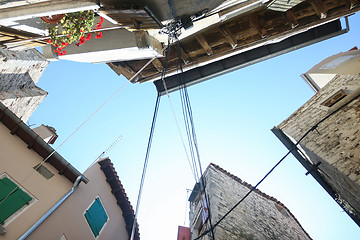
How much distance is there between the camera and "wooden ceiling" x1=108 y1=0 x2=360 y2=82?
646 centimetres

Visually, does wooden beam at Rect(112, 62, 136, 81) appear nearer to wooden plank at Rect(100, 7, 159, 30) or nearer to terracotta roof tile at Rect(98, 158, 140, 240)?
wooden plank at Rect(100, 7, 159, 30)

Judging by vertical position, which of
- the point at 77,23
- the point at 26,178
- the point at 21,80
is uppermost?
the point at 21,80

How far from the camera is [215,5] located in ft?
14.9

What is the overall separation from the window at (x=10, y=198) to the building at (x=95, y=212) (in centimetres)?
74

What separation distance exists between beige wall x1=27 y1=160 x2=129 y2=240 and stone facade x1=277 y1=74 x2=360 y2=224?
7785 mm

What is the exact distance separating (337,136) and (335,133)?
15cm

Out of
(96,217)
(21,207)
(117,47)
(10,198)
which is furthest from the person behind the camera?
(96,217)

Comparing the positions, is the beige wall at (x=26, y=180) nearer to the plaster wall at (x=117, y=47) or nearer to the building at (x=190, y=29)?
the building at (x=190, y=29)

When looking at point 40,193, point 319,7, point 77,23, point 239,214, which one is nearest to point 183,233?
point 239,214

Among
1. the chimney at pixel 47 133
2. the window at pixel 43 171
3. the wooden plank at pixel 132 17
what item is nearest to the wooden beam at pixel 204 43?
the wooden plank at pixel 132 17

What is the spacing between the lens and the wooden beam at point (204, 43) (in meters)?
6.70

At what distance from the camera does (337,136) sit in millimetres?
6715

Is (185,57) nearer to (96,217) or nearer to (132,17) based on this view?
(132,17)

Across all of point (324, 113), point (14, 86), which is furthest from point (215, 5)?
point (14, 86)
